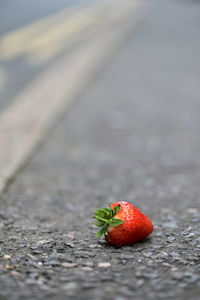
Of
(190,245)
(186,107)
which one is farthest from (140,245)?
(186,107)

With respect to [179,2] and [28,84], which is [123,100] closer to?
[28,84]

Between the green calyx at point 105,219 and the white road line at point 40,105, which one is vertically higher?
the white road line at point 40,105

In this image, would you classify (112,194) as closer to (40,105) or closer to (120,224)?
(120,224)

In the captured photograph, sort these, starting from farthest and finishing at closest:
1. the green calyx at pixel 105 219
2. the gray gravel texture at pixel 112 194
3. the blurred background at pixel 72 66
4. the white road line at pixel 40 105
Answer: the blurred background at pixel 72 66, the white road line at pixel 40 105, the green calyx at pixel 105 219, the gray gravel texture at pixel 112 194

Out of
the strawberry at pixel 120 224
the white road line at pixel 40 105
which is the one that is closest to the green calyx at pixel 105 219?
the strawberry at pixel 120 224

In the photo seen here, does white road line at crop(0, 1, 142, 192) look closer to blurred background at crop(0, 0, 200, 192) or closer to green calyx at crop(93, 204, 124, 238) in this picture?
blurred background at crop(0, 0, 200, 192)

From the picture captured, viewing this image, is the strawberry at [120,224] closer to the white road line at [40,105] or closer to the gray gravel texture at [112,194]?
the gray gravel texture at [112,194]
